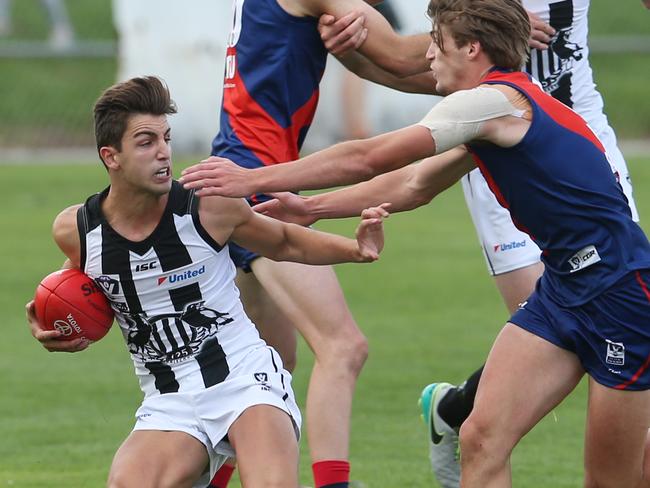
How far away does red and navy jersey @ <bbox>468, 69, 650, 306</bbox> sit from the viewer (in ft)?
17.9

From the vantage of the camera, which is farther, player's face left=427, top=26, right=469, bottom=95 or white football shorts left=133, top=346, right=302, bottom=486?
white football shorts left=133, top=346, right=302, bottom=486

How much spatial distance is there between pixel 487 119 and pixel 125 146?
56.7 inches

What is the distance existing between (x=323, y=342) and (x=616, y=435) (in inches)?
58.7

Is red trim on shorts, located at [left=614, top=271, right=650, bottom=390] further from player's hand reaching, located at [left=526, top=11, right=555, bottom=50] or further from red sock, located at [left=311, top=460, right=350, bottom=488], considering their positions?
player's hand reaching, located at [left=526, top=11, right=555, bottom=50]

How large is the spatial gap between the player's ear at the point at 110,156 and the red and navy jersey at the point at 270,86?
100 centimetres

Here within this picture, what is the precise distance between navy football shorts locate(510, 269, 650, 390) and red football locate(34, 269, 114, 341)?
6.04 feet

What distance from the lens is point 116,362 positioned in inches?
419

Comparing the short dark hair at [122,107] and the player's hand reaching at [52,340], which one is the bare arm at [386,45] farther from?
the player's hand reaching at [52,340]

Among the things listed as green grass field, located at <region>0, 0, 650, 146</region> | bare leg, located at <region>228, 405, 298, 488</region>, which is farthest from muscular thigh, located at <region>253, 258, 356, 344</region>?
green grass field, located at <region>0, 0, 650, 146</region>

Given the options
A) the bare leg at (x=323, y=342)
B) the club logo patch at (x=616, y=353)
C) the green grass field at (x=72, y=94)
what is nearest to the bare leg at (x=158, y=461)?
Result: the bare leg at (x=323, y=342)

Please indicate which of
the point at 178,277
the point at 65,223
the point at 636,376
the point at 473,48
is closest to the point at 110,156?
the point at 65,223

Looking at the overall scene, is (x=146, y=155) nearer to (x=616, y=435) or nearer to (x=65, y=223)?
(x=65, y=223)

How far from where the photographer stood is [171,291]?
5.89m

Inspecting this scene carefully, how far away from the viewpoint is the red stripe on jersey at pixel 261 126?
269 inches
